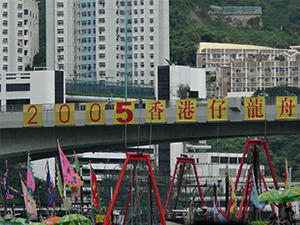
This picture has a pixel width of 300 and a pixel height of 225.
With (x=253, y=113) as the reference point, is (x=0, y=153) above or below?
below

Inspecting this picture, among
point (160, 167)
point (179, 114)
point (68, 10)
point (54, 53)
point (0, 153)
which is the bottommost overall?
point (160, 167)

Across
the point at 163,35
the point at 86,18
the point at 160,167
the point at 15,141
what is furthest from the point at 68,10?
the point at 15,141

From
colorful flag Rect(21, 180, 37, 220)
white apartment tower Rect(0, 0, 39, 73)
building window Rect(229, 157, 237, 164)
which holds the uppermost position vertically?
white apartment tower Rect(0, 0, 39, 73)

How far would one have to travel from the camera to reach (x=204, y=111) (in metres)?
42.6

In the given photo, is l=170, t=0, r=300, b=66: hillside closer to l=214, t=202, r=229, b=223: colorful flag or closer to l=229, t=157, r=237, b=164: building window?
l=229, t=157, r=237, b=164: building window

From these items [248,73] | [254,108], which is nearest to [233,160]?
[248,73]

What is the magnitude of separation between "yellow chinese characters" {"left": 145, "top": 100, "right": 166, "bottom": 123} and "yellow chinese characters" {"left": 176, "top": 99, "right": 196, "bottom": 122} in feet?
3.09

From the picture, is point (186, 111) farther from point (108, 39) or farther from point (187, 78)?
point (108, 39)

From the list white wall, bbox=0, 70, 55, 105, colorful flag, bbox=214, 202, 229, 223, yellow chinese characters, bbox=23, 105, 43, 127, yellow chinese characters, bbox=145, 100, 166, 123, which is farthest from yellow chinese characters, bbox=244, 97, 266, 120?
white wall, bbox=0, 70, 55, 105

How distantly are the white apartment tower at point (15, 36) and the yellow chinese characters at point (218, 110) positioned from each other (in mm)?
85423

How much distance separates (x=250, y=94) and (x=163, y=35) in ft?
95.8

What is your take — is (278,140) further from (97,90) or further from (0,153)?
(0,153)

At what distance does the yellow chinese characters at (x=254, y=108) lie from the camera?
4116 centimetres

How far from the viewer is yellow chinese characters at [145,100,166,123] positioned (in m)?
42.9
